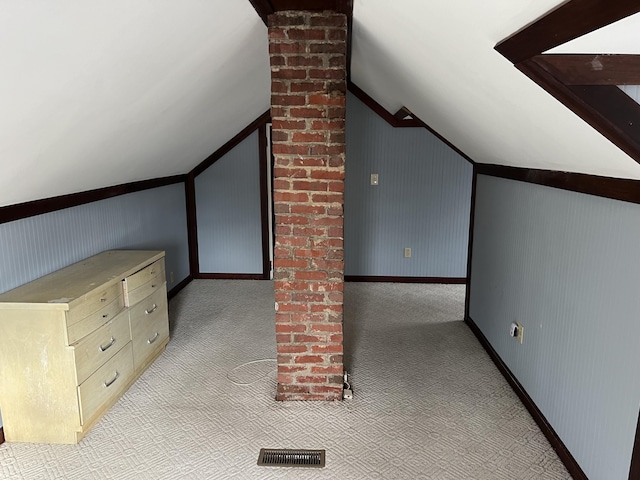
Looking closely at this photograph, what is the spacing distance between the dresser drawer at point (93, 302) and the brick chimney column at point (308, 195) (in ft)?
2.91

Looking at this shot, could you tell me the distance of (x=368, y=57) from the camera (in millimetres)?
2779

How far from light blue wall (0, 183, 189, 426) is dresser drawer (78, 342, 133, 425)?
602 millimetres

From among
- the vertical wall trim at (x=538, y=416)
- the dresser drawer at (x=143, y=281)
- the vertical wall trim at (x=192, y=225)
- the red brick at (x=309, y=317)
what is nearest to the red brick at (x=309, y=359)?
the red brick at (x=309, y=317)

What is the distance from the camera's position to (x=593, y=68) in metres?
1.19

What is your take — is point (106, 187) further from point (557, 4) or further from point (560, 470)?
point (560, 470)

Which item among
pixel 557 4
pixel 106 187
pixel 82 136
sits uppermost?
pixel 557 4

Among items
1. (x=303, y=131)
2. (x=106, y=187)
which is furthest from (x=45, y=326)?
(x=303, y=131)

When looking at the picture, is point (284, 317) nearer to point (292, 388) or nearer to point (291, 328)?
point (291, 328)

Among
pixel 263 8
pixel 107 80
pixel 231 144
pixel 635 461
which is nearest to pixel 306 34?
pixel 263 8

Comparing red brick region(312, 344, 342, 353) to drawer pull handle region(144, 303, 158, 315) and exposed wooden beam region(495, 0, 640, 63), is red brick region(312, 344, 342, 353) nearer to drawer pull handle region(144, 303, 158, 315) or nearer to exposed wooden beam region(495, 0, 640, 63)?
drawer pull handle region(144, 303, 158, 315)

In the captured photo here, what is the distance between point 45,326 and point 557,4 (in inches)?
88.1

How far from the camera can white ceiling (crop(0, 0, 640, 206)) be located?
4.14ft

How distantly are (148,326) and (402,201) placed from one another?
2763 mm

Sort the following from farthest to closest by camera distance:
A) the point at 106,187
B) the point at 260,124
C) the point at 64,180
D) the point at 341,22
→ the point at 260,124 < the point at 106,187 < the point at 64,180 < the point at 341,22
